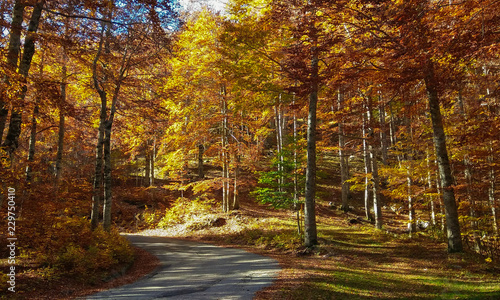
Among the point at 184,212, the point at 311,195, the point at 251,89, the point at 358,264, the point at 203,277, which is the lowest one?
the point at 358,264

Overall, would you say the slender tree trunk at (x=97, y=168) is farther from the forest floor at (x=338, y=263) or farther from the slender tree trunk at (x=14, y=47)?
the slender tree trunk at (x=14, y=47)

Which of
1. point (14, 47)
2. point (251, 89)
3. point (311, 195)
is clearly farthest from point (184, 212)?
point (14, 47)

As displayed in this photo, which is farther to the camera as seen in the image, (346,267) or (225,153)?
(225,153)

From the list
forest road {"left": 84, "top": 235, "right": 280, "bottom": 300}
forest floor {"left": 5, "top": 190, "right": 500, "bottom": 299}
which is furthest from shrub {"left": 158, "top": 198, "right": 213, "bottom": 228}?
forest road {"left": 84, "top": 235, "right": 280, "bottom": 300}

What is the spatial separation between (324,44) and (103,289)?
33.2 feet

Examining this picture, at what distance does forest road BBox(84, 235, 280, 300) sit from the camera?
6863mm

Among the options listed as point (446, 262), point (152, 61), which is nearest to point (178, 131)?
point (152, 61)

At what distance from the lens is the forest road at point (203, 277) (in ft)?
22.5

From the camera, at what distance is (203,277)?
8.60 metres

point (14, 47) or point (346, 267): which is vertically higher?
point (14, 47)

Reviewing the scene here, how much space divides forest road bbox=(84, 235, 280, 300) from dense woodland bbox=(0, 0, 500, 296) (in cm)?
205

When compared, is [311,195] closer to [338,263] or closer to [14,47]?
[338,263]

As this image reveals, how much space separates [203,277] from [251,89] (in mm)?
7842

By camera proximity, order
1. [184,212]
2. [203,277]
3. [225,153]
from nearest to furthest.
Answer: [203,277] < [225,153] < [184,212]
